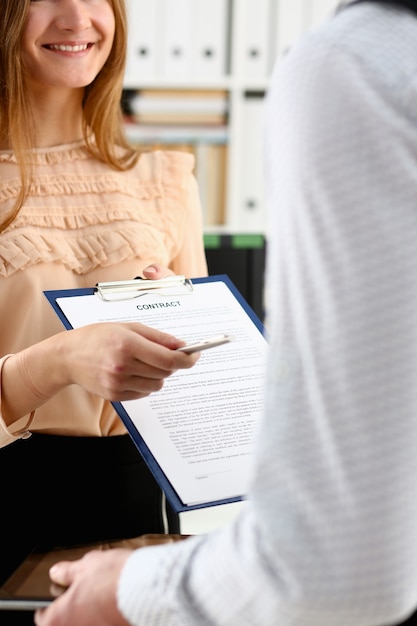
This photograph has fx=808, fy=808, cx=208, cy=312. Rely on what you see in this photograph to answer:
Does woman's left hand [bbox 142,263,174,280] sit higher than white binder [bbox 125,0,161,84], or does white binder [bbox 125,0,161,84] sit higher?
white binder [bbox 125,0,161,84]

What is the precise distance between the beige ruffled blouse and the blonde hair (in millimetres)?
23

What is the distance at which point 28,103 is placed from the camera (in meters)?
1.45

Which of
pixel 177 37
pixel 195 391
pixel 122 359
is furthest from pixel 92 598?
pixel 177 37

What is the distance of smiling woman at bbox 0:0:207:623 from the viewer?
129cm

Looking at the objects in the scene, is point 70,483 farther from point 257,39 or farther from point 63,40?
point 257,39

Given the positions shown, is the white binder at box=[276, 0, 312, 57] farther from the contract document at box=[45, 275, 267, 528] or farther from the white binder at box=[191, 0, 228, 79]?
the contract document at box=[45, 275, 267, 528]

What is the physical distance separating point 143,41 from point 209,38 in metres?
0.24

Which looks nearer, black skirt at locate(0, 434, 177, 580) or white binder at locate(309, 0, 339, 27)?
black skirt at locate(0, 434, 177, 580)

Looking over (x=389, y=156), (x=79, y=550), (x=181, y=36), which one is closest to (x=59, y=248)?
(x=79, y=550)

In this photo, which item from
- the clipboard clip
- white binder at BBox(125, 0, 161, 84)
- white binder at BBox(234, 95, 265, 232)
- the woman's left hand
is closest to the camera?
the clipboard clip

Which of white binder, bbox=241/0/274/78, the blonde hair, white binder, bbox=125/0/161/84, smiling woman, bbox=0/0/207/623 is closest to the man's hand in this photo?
smiling woman, bbox=0/0/207/623

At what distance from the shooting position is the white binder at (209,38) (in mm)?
2828

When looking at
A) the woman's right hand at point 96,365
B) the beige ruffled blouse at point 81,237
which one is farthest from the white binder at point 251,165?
the woman's right hand at point 96,365

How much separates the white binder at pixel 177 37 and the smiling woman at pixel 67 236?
53.2 inches
